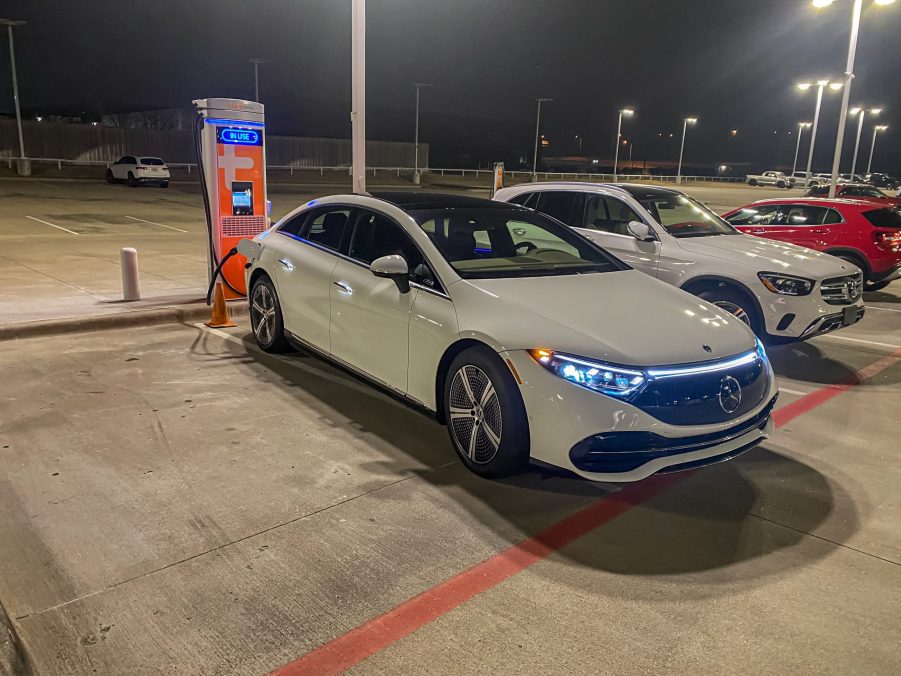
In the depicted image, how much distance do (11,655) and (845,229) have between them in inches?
466

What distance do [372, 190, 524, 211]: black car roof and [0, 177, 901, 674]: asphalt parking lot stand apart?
5.21 ft

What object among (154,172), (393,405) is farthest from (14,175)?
(393,405)

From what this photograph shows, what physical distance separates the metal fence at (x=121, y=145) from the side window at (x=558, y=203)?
3609 centimetres

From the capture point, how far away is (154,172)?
31.6m

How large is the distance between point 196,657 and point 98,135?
45.7 m

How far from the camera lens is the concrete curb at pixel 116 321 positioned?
7387 millimetres

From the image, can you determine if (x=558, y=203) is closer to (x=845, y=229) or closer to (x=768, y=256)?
(x=768, y=256)

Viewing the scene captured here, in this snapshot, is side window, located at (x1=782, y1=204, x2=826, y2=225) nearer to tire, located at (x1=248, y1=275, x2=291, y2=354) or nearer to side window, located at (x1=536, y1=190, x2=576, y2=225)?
side window, located at (x1=536, y1=190, x2=576, y2=225)

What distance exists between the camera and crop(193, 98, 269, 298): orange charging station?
860 cm

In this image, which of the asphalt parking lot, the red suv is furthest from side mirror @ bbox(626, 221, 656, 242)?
the red suv

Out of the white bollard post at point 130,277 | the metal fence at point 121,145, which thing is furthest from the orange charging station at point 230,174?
the metal fence at point 121,145

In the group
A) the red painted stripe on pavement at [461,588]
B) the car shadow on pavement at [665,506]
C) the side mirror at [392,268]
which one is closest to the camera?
the red painted stripe on pavement at [461,588]

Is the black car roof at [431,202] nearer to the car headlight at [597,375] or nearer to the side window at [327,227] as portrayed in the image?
the side window at [327,227]

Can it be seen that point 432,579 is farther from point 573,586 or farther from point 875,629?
point 875,629
